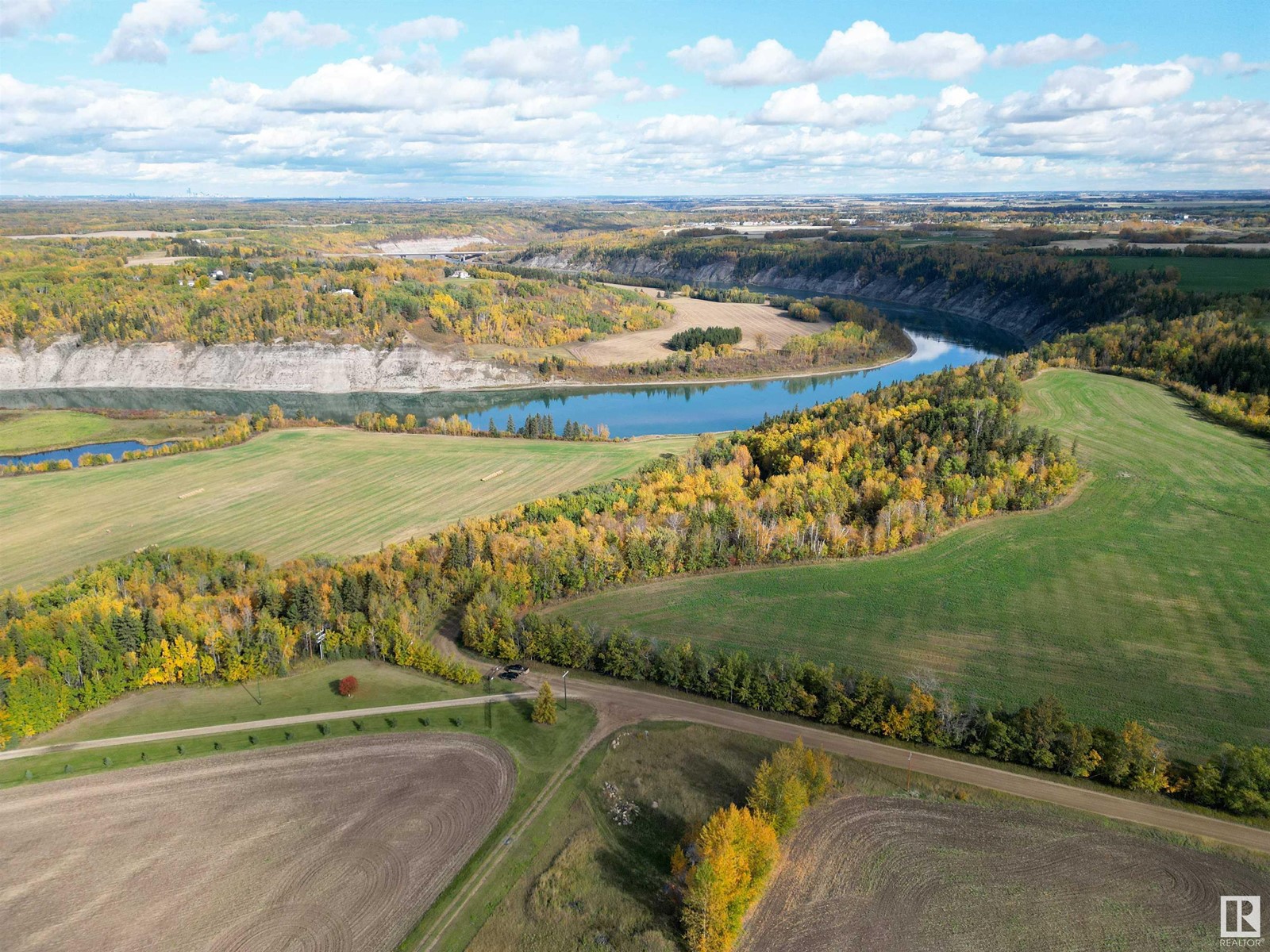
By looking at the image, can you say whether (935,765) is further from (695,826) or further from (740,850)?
(740,850)

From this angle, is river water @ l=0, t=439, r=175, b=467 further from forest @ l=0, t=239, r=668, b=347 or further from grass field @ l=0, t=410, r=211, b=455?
forest @ l=0, t=239, r=668, b=347

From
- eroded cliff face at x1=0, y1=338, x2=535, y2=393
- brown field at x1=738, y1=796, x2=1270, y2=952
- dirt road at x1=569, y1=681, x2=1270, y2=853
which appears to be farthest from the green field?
brown field at x1=738, y1=796, x2=1270, y2=952

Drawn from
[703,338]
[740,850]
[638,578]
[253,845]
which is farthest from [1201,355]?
[253,845]

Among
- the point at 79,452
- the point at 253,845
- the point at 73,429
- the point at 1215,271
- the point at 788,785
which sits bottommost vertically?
the point at 253,845

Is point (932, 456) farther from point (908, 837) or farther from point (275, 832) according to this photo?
point (275, 832)

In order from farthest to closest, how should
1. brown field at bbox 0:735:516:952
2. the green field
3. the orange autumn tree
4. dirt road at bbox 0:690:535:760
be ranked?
the green field → dirt road at bbox 0:690:535:760 → brown field at bbox 0:735:516:952 → the orange autumn tree

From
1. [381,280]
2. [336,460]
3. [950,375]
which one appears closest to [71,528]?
[336,460]
